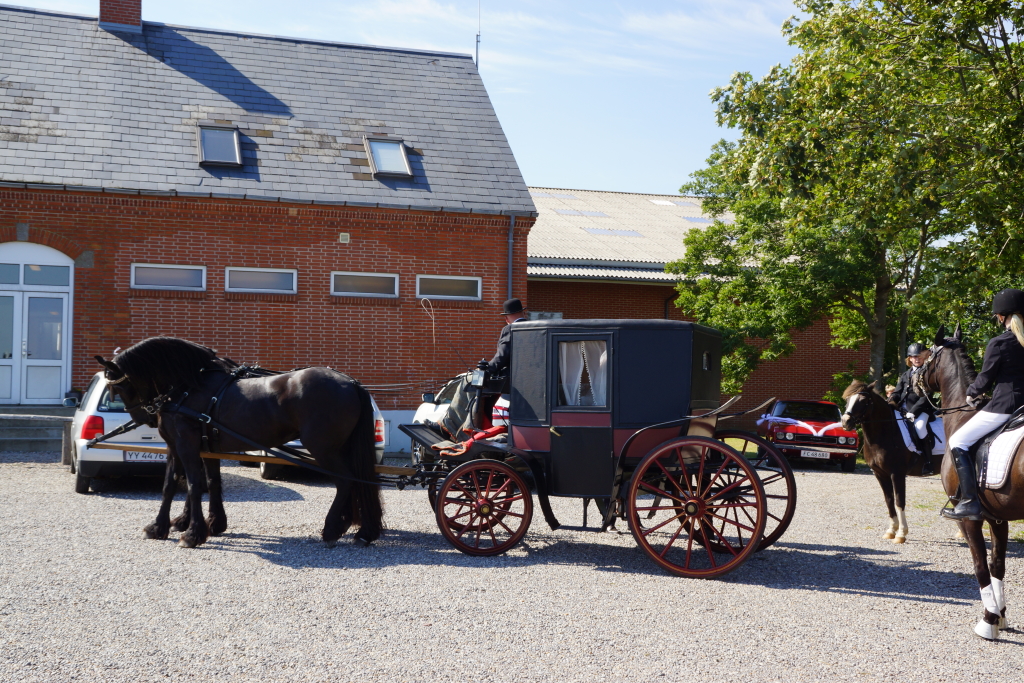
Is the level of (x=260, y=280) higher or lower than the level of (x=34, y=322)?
higher

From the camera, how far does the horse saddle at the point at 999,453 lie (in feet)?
17.5

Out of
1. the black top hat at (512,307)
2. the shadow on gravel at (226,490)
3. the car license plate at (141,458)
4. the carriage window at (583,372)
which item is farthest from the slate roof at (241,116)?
Answer: the carriage window at (583,372)

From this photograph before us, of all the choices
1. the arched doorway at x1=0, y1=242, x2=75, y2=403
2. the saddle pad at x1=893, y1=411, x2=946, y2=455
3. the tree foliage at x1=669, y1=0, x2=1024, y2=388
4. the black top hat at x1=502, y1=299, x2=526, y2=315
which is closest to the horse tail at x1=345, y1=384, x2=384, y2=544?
the black top hat at x1=502, y1=299, x2=526, y2=315

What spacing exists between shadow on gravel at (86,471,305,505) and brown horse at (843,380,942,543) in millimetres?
6213

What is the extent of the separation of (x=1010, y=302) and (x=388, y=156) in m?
13.9

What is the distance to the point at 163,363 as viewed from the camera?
25.8ft

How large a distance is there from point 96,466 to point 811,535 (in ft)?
25.6

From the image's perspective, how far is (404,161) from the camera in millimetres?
17594

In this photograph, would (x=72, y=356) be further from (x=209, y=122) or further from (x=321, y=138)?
(x=321, y=138)

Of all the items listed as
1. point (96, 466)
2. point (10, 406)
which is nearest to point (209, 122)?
point (10, 406)

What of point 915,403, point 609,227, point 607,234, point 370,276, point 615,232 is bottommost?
point 915,403

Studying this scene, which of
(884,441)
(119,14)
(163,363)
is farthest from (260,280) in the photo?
(884,441)

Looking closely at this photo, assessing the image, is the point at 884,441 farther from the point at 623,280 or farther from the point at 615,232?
the point at 615,232

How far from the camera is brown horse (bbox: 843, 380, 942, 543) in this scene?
8711 millimetres
